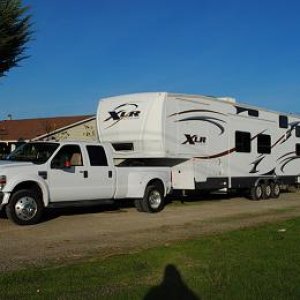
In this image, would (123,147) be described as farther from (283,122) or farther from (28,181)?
(283,122)

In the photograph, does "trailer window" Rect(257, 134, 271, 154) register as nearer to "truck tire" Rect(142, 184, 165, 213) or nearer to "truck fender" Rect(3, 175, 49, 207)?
"truck tire" Rect(142, 184, 165, 213)

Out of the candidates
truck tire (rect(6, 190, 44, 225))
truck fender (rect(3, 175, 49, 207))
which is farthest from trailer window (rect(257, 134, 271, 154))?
truck tire (rect(6, 190, 44, 225))

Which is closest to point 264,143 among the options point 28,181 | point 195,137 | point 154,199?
point 195,137

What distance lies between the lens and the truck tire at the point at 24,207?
13.9 m

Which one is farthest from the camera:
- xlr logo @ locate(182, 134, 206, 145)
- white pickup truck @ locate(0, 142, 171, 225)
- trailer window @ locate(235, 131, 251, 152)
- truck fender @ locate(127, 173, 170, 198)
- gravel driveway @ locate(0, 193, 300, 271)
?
trailer window @ locate(235, 131, 251, 152)

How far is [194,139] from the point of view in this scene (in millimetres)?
19547

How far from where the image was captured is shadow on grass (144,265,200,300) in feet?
24.1

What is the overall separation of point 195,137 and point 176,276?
11.3 metres

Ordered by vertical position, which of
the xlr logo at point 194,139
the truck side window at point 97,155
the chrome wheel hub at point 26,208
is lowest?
the chrome wheel hub at point 26,208

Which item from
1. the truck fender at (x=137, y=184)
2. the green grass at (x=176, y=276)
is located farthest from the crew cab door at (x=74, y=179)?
the green grass at (x=176, y=276)

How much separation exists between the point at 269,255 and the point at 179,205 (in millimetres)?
10213

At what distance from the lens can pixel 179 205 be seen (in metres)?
20.4

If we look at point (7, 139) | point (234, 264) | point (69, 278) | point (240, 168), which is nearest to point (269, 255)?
point (234, 264)

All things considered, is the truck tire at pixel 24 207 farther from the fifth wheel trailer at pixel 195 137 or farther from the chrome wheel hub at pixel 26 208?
the fifth wheel trailer at pixel 195 137
